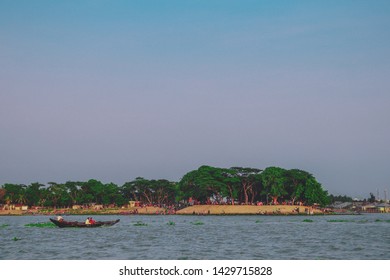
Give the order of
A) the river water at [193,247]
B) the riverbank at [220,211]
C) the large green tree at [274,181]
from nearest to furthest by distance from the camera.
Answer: the river water at [193,247] < the riverbank at [220,211] < the large green tree at [274,181]

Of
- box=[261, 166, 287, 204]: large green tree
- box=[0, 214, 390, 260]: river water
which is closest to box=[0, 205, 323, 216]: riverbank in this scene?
box=[261, 166, 287, 204]: large green tree

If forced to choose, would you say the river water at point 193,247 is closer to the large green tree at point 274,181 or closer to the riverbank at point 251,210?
the riverbank at point 251,210

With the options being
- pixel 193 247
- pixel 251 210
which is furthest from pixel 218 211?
pixel 193 247

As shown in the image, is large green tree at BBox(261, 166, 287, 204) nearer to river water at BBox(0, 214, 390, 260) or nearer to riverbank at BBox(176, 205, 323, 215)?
riverbank at BBox(176, 205, 323, 215)

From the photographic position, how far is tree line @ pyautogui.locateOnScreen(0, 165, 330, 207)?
416 feet

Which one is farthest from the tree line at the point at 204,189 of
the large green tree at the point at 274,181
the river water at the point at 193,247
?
the river water at the point at 193,247

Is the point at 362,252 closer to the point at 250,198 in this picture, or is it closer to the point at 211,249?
the point at 211,249

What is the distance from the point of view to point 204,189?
12838 centimetres

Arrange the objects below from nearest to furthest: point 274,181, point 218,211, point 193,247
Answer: point 193,247 < point 274,181 < point 218,211

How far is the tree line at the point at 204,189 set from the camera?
12681 cm

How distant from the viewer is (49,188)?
157 metres

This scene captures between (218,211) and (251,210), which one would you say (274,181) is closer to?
(251,210)
